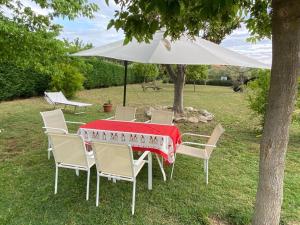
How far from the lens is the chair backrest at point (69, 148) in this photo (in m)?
3.58

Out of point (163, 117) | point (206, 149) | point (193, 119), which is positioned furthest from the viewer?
point (193, 119)

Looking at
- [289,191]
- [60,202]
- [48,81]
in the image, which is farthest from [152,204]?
[48,81]

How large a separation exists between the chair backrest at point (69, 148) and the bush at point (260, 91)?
567cm

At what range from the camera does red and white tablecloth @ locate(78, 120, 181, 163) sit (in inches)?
167

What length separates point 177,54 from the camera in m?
5.32

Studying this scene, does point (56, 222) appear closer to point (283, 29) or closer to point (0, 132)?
point (283, 29)

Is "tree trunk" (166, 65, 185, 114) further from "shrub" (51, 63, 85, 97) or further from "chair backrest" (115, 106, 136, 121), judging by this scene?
"shrub" (51, 63, 85, 97)

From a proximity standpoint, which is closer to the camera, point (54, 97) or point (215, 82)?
point (54, 97)

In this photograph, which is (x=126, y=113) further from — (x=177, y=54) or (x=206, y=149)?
(x=206, y=149)

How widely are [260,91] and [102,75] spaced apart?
15.4 metres

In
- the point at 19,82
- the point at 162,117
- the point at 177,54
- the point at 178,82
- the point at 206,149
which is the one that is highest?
the point at 177,54

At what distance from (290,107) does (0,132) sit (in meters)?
6.96

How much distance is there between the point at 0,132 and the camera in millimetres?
6996

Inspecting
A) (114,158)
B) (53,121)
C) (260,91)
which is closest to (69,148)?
(114,158)
